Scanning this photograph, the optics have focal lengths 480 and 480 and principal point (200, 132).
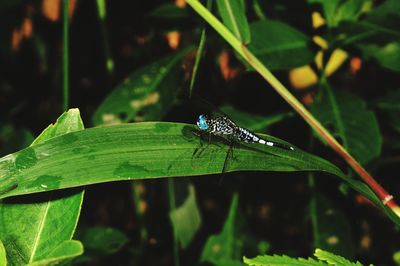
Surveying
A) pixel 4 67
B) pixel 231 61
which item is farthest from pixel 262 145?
pixel 4 67

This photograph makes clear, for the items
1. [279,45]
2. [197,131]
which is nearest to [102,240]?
[197,131]

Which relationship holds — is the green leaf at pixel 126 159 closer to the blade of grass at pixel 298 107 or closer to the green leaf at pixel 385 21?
the blade of grass at pixel 298 107

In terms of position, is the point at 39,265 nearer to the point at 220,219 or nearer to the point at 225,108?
the point at 225,108

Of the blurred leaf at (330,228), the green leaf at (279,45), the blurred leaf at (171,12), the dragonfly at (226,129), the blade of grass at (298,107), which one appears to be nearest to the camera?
the blade of grass at (298,107)

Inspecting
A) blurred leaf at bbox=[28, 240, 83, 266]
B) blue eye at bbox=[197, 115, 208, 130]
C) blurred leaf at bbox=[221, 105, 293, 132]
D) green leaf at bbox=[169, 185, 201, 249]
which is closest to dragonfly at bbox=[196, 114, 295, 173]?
blue eye at bbox=[197, 115, 208, 130]

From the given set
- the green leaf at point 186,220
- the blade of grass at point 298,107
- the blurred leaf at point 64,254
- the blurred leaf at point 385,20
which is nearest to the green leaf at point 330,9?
the blurred leaf at point 385,20

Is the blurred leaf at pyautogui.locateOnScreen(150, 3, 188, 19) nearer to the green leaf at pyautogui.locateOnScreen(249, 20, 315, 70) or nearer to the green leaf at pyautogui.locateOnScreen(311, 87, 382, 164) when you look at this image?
the green leaf at pyautogui.locateOnScreen(249, 20, 315, 70)
